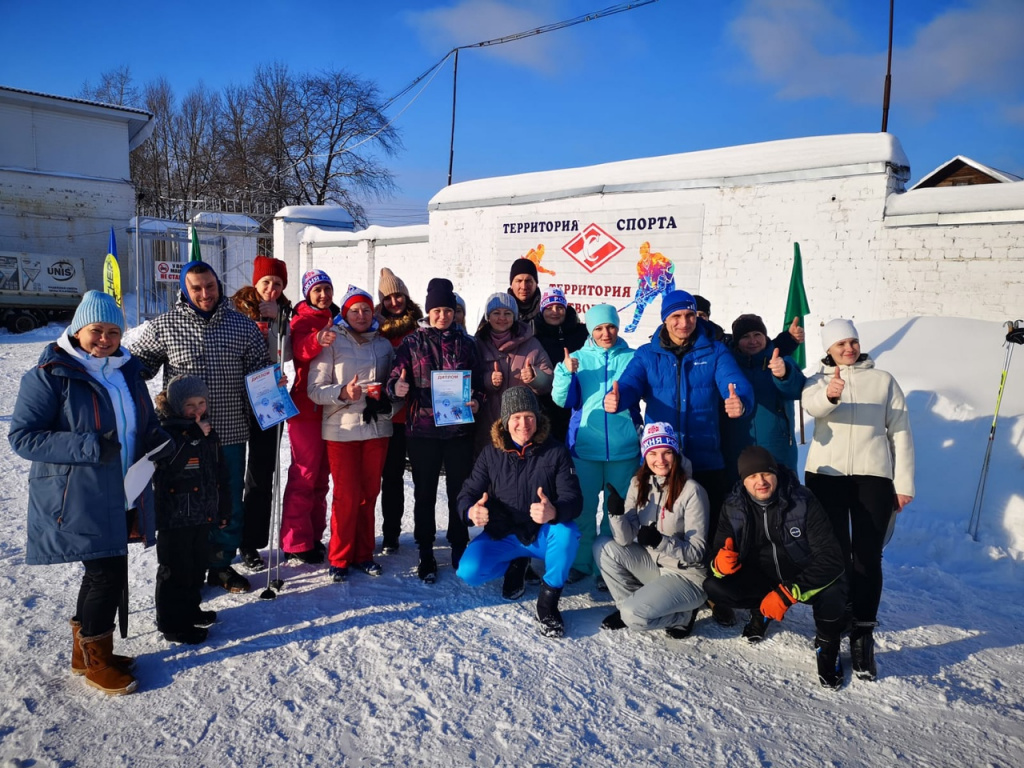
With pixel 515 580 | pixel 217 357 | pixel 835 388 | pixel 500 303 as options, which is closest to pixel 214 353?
pixel 217 357

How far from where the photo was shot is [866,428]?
3605 mm

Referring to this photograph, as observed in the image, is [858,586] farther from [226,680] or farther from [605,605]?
[226,680]

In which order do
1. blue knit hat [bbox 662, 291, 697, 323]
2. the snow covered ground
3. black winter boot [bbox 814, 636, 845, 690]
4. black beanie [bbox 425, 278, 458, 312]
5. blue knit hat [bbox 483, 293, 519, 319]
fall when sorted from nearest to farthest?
the snow covered ground → black winter boot [bbox 814, 636, 845, 690] → blue knit hat [bbox 662, 291, 697, 323] → black beanie [bbox 425, 278, 458, 312] → blue knit hat [bbox 483, 293, 519, 319]

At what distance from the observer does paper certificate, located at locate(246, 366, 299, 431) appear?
3805 mm

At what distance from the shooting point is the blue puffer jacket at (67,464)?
9.25 ft

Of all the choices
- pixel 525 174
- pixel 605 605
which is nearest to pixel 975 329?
pixel 605 605

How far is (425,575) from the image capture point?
4.26 meters

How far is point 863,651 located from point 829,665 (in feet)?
0.76

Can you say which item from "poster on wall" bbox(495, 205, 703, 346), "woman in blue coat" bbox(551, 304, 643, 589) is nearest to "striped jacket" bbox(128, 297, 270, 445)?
"woman in blue coat" bbox(551, 304, 643, 589)

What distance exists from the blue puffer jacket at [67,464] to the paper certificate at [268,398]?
33.9 inches

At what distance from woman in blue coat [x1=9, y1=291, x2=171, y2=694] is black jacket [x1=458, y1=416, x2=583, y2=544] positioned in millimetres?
1829

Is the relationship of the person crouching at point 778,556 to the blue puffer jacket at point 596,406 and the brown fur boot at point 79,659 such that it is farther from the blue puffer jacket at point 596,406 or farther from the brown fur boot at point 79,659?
the brown fur boot at point 79,659

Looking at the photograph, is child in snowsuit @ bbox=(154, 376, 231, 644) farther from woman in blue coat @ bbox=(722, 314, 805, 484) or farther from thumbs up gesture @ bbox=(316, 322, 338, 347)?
woman in blue coat @ bbox=(722, 314, 805, 484)

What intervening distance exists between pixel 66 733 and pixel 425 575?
2043mm
